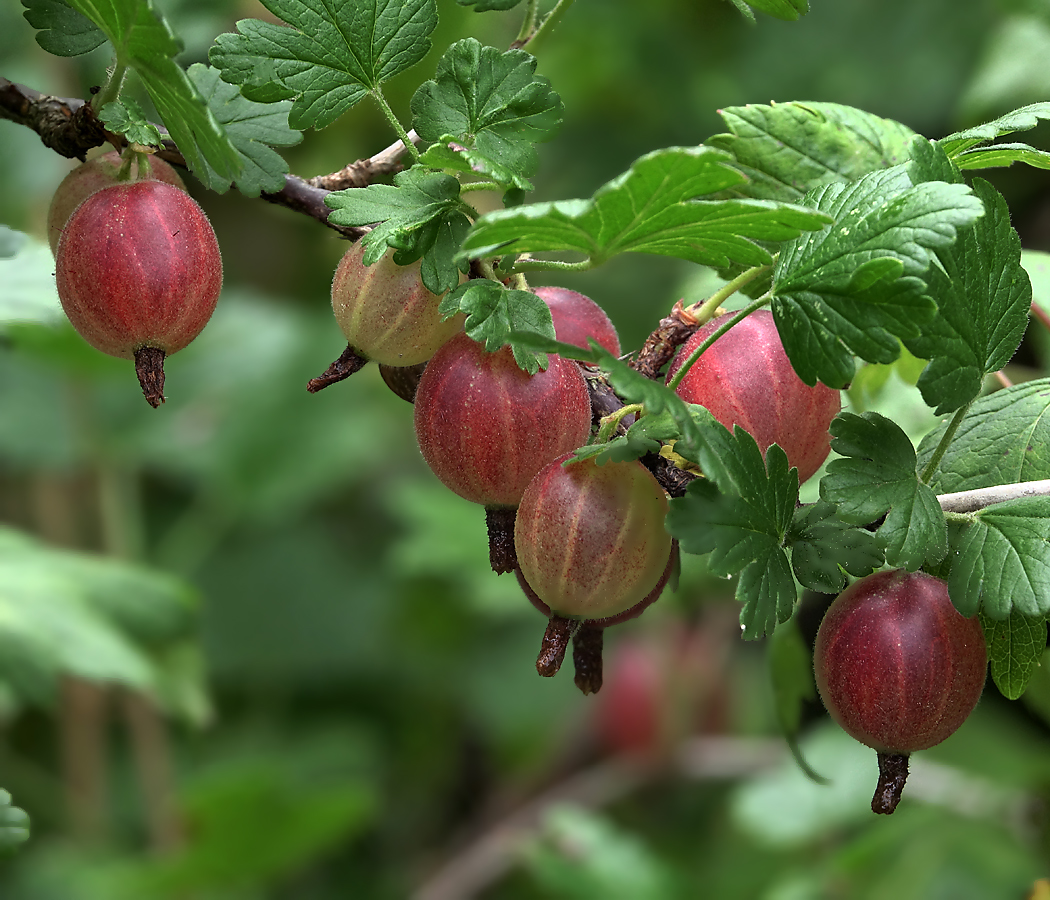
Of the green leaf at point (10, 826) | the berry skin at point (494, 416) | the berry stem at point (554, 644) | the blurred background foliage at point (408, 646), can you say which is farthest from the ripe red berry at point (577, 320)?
the blurred background foliage at point (408, 646)

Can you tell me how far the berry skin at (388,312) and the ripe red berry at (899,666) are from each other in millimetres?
244

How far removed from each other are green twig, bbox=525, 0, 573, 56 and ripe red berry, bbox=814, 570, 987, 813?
0.32m

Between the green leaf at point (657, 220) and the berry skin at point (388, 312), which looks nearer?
the green leaf at point (657, 220)

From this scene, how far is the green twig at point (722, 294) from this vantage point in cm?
53

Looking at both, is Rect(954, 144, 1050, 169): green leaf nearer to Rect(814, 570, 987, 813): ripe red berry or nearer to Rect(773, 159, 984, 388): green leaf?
Rect(773, 159, 984, 388): green leaf

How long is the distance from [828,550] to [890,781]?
120 mm

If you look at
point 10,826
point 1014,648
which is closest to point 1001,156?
point 1014,648

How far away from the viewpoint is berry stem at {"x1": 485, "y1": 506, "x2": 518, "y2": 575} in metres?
0.54

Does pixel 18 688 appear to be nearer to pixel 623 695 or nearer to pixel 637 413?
pixel 637 413

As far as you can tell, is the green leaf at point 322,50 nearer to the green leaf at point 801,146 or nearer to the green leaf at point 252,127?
the green leaf at point 252,127

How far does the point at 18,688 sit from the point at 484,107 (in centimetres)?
76

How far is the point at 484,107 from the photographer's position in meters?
0.50

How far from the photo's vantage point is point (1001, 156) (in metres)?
0.52

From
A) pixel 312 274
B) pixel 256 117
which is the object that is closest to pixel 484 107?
pixel 256 117
